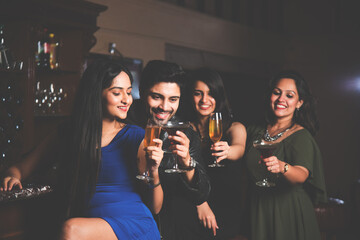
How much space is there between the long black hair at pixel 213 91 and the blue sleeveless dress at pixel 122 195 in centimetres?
83

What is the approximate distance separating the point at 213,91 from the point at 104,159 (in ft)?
A: 3.62

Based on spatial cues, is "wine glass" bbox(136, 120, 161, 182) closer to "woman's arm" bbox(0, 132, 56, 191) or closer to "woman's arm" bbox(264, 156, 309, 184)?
"woman's arm" bbox(0, 132, 56, 191)

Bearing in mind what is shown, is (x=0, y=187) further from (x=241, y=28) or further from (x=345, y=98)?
(x=345, y=98)

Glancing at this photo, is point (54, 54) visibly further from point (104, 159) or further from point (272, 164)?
point (272, 164)

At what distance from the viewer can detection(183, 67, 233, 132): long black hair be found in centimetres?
262

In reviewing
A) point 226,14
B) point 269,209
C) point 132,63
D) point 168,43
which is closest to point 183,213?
point 269,209

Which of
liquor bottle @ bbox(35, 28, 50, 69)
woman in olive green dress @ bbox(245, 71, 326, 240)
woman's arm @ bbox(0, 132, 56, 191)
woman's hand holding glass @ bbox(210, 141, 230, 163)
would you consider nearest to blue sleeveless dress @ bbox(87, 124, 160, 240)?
woman's arm @ bbox(0, 132, 56, 191)

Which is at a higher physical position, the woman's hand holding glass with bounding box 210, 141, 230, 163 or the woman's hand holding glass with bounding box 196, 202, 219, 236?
the woman's hand holding glass with bounding box 210, 141, 230, 163

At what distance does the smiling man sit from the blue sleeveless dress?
0.24 meters

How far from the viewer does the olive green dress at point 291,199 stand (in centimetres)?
243

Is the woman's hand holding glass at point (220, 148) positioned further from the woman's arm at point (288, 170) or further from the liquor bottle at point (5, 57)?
the liquor bottle at point (5, 57)

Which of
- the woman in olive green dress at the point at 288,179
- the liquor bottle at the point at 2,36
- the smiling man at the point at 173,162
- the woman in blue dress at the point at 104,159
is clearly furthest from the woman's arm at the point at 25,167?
the liquor bottle at the point at 2,36

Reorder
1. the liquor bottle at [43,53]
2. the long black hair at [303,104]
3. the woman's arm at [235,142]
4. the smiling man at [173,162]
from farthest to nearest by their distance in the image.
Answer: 1. the liquor bottle at [43,53]
2. the long black hair at [303,104]
3. the woman's arm at [235,142]
4. the smiling man at [173,162]

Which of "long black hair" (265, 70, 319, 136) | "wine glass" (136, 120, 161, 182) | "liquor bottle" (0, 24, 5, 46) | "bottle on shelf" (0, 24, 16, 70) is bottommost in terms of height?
"wine glass" (136, 120, 161, 182)
